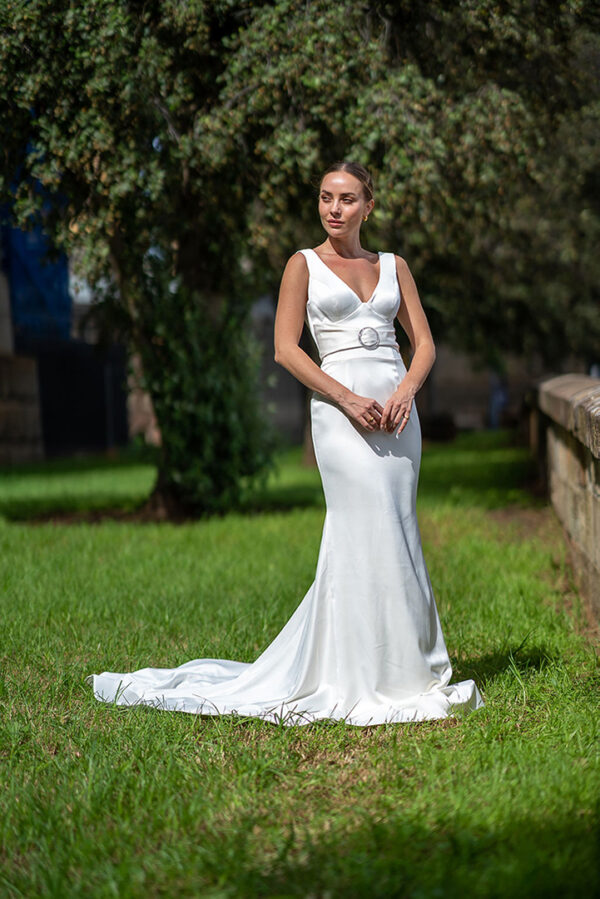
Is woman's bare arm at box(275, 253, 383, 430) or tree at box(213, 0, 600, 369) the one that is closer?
woman's bare arm at box(275, 253, 383, 430)

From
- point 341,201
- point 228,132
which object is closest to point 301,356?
point 341,201

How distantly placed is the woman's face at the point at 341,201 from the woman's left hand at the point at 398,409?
29.4 inches

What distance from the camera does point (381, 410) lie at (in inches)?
158

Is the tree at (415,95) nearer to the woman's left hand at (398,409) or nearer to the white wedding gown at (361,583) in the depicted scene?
the white wedding gown at (361,583)

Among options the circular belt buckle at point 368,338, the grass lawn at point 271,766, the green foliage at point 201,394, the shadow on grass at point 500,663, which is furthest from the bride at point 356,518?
the green foliage at point 201,394

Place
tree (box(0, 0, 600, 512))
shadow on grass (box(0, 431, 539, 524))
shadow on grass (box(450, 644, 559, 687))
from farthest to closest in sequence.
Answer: shadow on grass (box(0, 431, 539, 524)) < tree (box(0, 0, 600, 512)) < shadow on grass (box(450, 644, 559, 687))

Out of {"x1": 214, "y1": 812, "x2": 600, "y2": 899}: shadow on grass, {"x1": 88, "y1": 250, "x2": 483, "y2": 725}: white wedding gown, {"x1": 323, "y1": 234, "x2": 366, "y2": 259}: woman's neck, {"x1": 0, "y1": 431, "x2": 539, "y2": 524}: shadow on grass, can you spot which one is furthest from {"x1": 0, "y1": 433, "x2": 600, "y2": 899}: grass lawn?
{"x1": 0, "y1": 431, "x2": 539, "y2": 524}: shadow on grass

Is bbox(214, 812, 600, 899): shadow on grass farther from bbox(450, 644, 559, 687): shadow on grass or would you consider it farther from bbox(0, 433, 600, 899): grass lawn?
bbox(450, 644, 559, 687): shadow on grass

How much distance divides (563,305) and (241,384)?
10.7 meters

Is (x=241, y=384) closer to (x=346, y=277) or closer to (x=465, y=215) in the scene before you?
(x=465, y=215)

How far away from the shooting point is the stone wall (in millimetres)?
5156

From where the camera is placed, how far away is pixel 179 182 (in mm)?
8719

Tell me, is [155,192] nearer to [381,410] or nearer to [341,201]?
[341,201]

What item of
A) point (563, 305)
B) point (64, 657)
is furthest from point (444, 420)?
point (64, 657)
